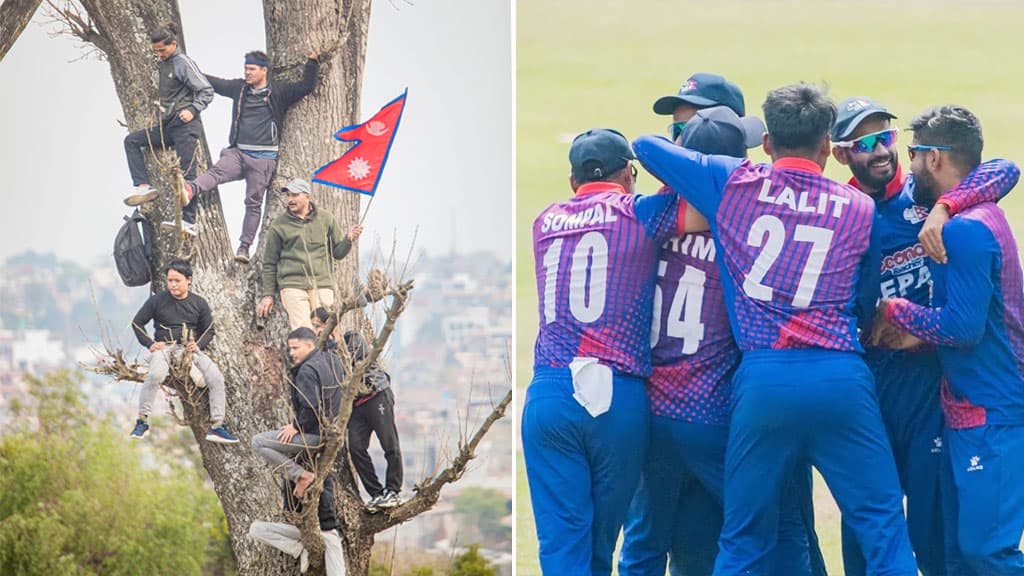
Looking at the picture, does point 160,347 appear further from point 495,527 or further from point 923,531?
point 923,531

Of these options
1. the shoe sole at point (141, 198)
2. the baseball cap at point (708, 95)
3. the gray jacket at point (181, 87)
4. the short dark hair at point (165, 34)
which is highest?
the short dark hair at point (165, 34)

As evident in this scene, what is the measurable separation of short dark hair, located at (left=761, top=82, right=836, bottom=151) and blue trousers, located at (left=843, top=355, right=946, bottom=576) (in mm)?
852

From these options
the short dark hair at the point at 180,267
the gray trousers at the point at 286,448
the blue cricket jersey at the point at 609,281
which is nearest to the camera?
the blue cricket jersey at the point at 609,281

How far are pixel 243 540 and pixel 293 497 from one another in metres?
0.53

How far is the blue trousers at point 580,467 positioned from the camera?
158 inches

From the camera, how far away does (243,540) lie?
5.81 meters

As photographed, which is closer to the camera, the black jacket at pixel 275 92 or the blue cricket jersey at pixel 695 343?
the blue cricket jersey at pixel 695 343

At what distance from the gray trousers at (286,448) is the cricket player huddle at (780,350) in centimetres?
147

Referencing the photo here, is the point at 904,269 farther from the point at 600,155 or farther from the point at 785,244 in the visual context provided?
the point at 600,155

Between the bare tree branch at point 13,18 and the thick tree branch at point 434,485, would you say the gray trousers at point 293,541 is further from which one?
the bare tree branch at point 13,18

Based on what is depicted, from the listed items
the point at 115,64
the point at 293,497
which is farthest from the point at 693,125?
the point at 115,64

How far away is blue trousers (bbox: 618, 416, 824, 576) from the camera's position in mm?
4109

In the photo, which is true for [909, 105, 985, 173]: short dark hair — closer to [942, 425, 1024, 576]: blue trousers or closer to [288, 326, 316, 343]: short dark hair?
[942, 425, 1024, 576]: blue trousers

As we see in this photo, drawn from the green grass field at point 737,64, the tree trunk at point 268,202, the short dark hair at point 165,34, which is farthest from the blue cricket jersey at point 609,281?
the green grass field at point 737,64
